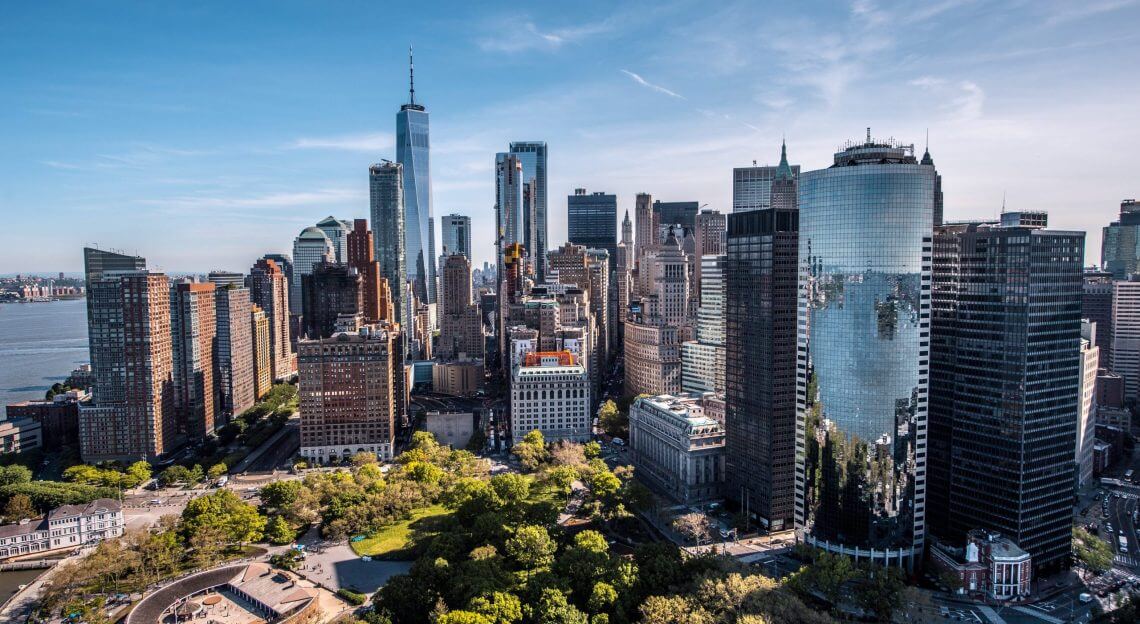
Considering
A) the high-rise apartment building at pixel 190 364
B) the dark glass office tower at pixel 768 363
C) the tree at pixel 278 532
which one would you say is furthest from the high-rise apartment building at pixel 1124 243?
the high-rise apartment building at pixel 190 364

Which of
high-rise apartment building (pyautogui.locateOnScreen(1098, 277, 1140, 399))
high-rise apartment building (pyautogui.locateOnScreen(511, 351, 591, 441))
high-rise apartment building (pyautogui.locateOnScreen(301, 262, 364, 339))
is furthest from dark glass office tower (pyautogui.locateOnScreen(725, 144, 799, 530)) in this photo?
high-rise apartment building (pyautogui.locateOnScreen(301, 262, 364, 339))

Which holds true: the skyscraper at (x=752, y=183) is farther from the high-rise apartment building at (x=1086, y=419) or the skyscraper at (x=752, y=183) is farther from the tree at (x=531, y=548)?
the tree at (x=531, y=548)

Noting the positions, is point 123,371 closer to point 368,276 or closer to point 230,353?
point 230,353

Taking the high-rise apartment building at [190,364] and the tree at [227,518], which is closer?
the tree at [227,518]

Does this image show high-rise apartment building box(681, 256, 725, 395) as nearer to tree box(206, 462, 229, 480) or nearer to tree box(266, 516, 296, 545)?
tree box(266, 516, 296, 545)

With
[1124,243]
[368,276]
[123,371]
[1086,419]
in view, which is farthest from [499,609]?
[1124,243]

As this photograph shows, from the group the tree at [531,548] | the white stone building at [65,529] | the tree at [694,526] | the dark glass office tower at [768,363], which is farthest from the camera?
the dark glass office tower at [768,363]
